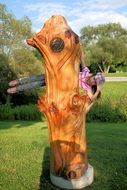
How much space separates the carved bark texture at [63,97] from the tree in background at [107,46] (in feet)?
195

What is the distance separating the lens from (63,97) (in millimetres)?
5203

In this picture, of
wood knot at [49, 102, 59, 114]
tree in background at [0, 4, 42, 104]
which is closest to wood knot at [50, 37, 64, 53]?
wood knot at [49, 102, 59, 114]

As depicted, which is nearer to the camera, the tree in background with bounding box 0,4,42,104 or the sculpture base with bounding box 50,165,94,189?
the sculpture base with bounding box 50,165,94,189

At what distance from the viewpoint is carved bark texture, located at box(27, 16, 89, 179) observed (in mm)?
5174

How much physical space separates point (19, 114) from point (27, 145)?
25.9ft

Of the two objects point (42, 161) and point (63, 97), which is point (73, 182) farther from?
point (42, 161)

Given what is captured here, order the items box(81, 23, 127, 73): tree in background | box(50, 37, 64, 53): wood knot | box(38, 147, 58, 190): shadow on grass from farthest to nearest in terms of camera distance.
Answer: box(81, 23, 127, 73): tree in background → box(38, 147, 58, 190): shadow on grass → box(50, 37, 64, 53): wood knot

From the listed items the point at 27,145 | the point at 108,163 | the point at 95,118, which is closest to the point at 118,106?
the point at 95,118

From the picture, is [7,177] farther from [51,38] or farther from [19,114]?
[19,114]

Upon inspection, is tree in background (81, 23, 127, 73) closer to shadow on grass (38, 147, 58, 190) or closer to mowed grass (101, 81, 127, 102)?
mowed grass (101, 81, 127, 102)

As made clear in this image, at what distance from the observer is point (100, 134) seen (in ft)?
30.6

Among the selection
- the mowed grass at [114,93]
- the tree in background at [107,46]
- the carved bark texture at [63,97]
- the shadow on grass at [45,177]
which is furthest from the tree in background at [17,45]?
the tree in background at [107,46]

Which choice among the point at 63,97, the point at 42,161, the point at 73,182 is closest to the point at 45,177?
the point at 73,182

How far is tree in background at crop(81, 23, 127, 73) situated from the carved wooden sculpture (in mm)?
59342
